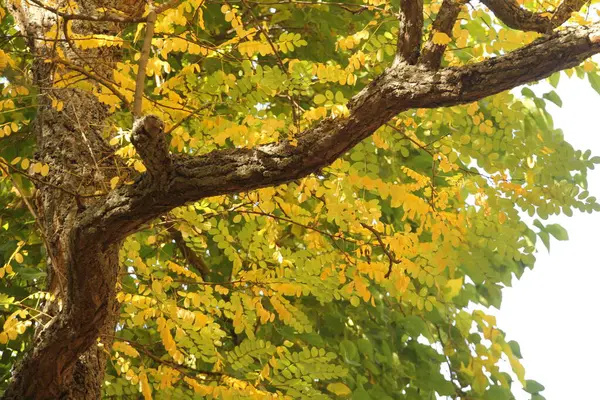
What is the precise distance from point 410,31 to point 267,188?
40.6 inches

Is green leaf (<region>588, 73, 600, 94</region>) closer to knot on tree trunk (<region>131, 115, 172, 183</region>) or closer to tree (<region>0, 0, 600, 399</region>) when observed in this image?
tree (<region>0, 0, 600, 399</region>)

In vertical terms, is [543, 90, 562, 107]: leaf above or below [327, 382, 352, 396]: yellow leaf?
above

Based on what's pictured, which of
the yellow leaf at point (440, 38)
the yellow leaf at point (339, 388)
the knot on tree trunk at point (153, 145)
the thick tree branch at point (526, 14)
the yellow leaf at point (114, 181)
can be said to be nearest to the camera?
the knot on tree trunk at point (153, 145)

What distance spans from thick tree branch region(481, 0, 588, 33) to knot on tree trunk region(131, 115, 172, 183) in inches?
49.7

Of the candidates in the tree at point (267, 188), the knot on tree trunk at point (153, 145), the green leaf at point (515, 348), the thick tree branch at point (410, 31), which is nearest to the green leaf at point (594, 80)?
the tree at point (267, 188)

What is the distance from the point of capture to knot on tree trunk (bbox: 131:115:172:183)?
2439 millimetres

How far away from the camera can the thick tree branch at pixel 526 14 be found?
2.68 m

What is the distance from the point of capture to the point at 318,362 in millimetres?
3811

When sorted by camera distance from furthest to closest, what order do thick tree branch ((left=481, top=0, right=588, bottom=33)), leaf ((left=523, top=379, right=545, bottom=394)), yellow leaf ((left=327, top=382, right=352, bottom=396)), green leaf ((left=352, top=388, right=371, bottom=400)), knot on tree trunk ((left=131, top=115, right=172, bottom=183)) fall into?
leaf ((left=523, top=379, right=545, bottom=394))
green leaf ((left=352, top=388, right=371, bottom=400))
yellow leaf ((left=327, top=382, right=352, bottom=396))
thick tree branch ((left=481, top=0, right=588, bottom=33))
knot on tree trunk ((left=131, top=115, right=172, bottom=183))

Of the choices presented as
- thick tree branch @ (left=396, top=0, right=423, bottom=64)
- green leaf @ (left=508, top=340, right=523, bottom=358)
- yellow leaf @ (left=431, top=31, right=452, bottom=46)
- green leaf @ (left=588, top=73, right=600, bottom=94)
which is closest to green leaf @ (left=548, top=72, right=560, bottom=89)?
green leaf @ (left=588, top=73, right=600, bottom=94)

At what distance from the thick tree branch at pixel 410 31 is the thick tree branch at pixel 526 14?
25cm

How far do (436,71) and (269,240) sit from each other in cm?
170

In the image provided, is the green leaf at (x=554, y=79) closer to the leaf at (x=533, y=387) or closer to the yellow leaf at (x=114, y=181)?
the leaf at (x=533, y=387)

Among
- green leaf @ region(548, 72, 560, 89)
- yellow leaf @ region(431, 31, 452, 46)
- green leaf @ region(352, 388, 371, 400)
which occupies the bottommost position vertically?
green leaf @ region(352, 388, 371, 400)
